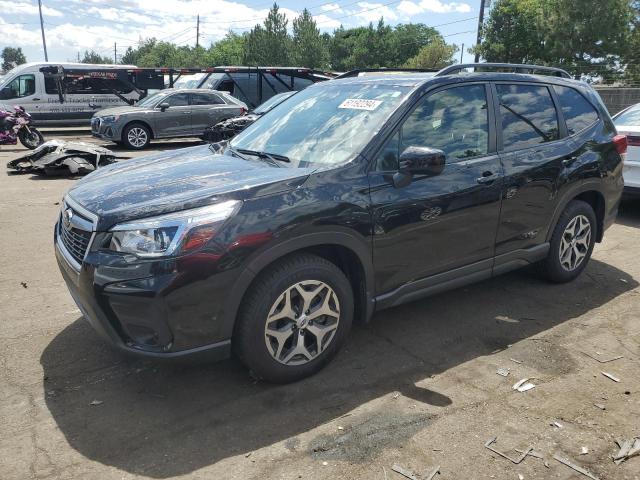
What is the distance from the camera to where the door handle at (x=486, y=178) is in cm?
395

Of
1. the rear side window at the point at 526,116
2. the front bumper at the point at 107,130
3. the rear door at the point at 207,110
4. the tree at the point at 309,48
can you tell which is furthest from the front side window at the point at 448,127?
the tree at the point at 309,48

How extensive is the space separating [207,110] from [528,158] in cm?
1297

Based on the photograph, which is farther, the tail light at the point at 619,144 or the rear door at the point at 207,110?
the rear door at the point at 207,110

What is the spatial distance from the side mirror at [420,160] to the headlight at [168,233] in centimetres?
118

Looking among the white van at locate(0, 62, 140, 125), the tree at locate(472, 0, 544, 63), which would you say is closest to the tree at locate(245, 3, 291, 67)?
the tree at locate(472, 0, 544, 63)

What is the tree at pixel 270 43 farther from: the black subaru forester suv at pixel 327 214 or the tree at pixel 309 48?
the black subaru forester suv at pixel 327 214

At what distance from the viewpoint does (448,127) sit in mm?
3910

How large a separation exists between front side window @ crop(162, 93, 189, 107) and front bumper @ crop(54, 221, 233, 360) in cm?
1341


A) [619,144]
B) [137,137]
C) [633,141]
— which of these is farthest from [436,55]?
[619,144]

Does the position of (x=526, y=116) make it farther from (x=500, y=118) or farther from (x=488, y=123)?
(x=488, y=123)

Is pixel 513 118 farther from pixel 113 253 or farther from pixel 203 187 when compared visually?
pixel 113 253

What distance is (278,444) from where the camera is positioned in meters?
2.85

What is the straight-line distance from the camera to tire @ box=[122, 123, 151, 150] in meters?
14.8

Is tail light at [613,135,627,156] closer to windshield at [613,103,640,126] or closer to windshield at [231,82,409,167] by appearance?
windshield at [231,82,409,167]
